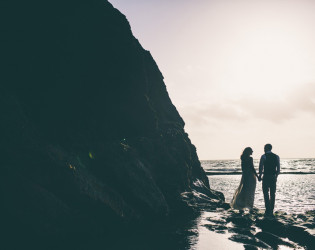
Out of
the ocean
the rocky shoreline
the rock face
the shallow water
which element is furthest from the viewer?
the ocean

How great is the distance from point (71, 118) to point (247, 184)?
964 centimetres

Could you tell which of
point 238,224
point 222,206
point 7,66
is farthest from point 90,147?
point 222,206

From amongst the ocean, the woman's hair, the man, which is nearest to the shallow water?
the ocean

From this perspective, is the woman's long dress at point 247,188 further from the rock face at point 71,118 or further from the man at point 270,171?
the rock face at point 71,118

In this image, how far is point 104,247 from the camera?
660 cm

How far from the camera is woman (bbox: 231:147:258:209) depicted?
41.0 feet

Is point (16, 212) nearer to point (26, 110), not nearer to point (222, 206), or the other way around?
point (26, 110)

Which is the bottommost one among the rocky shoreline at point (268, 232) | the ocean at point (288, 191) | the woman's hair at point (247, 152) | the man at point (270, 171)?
the ocean at point (288, 191)

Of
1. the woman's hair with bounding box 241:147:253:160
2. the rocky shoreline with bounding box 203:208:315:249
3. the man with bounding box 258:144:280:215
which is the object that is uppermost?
the woman's hair with bounding box 241:147:253:160

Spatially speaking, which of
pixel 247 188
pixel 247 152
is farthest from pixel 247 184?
pixel 247 152

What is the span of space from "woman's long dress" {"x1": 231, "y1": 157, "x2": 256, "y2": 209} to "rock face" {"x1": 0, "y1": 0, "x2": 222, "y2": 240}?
318 cm

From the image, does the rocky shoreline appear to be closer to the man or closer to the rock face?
the man

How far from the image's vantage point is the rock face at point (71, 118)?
22.7 feet

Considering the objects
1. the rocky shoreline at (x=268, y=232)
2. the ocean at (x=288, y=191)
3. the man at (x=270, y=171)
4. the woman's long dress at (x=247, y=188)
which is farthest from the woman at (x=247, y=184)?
the rocky shoreline at (x=268, y=232)
